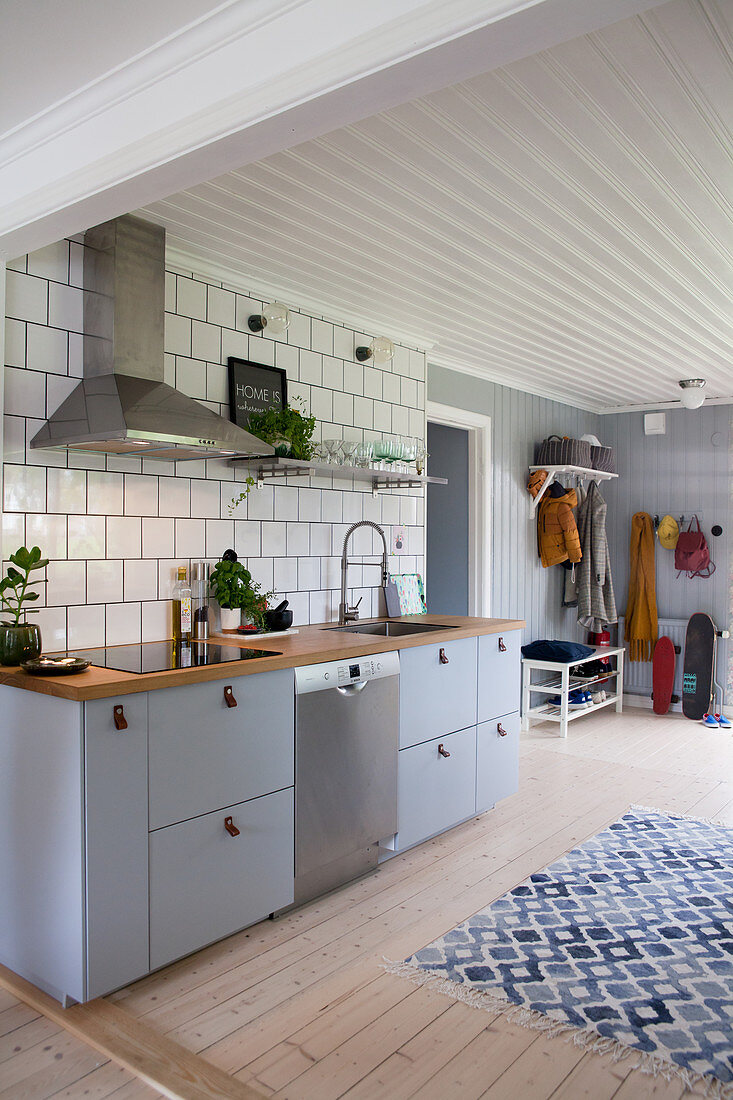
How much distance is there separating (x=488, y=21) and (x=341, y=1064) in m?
2.29

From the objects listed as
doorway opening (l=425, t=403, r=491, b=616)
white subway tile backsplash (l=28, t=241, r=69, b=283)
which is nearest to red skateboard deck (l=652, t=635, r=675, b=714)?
doorway opening (l=425, t=403, r=491, b=616)

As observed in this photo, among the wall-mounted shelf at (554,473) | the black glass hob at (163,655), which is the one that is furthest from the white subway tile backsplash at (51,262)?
the wall-mounted shelf at (554,473)

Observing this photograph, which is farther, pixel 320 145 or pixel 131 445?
pixel 131 445

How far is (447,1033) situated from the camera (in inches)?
85.0

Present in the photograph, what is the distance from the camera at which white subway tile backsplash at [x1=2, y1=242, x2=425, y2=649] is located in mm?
2654

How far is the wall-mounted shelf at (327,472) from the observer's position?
3.27m

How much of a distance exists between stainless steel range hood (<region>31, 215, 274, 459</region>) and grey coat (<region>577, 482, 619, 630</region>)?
4126 millimetres

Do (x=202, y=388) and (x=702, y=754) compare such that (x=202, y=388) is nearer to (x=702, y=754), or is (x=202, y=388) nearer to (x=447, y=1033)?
(x=447, y=1033)

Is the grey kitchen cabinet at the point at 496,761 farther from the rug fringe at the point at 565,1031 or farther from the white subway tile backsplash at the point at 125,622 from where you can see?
the white subway tile backsplash at the point at 125,622

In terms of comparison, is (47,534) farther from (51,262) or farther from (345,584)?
(345,584)

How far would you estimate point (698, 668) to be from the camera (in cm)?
621

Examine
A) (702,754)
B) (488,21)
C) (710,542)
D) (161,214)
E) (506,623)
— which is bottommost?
(702,754)

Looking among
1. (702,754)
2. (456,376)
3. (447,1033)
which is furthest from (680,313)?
(447,1033)

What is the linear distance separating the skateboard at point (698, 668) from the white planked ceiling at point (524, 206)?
2538 mm
